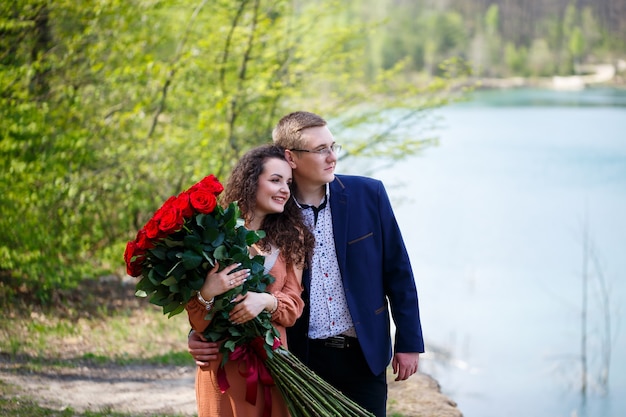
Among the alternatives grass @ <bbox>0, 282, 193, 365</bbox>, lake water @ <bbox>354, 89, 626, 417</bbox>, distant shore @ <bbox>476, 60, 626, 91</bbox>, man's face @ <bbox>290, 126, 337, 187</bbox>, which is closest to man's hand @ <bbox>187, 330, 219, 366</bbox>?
man's face @ <bbox>290, 126, 337, 187</bbox>

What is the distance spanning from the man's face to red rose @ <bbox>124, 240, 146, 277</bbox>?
749 mm

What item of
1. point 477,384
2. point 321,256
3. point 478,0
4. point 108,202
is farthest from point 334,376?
point 478,0

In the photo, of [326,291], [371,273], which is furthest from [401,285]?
[326,291]

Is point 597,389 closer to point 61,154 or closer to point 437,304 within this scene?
point 437,304

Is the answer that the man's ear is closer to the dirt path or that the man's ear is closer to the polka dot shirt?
the polka dot shirt

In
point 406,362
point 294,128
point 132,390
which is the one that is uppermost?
point 294,128

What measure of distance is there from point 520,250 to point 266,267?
550 inches

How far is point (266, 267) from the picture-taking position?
3.05m

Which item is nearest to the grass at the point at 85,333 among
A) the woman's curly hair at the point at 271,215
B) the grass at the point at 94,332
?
the grass at the point at 94,332

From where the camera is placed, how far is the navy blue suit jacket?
320 cm

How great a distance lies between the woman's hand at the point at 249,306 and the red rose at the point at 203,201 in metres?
0.34

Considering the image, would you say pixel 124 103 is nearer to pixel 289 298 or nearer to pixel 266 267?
pixel 266 267

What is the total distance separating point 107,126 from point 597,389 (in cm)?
634

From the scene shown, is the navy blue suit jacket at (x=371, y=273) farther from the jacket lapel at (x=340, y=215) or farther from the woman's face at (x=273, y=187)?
the woman's face at (x=273, y=187)
